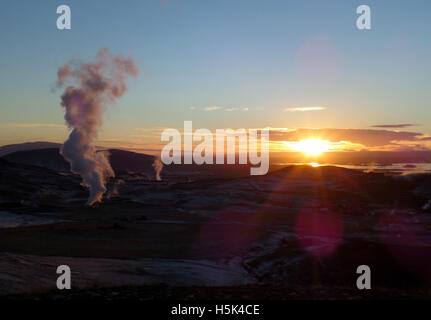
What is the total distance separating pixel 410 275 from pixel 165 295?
60.6 feet

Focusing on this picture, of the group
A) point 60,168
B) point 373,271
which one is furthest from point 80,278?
point 60,168

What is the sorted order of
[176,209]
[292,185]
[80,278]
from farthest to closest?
[292,185] < [176,209] < [80,278]

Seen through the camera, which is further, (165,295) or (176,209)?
(176,209)

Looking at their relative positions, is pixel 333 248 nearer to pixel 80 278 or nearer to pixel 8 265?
pixel 80 278

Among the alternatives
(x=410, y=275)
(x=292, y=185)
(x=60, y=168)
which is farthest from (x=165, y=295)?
(x=60, y=168)

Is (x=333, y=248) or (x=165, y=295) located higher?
(x=165, y=295)

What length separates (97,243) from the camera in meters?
37.6

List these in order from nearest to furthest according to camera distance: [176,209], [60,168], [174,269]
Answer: [174,269], [176,209], [60,168]

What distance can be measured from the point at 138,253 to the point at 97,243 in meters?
5.61
